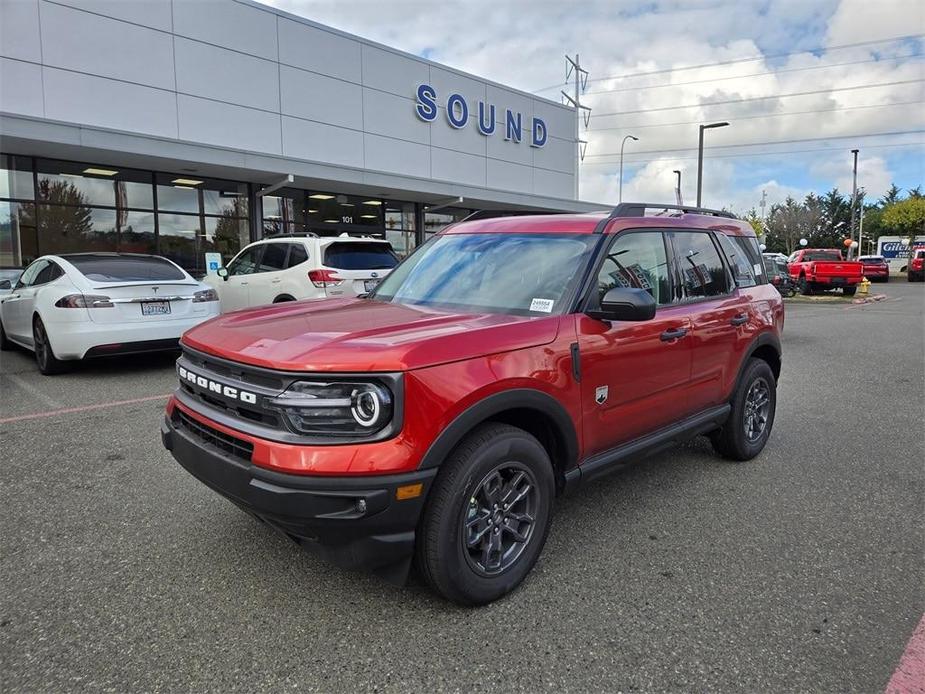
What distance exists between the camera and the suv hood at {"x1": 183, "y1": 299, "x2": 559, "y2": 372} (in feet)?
8.03

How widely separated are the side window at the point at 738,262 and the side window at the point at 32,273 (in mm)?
7791

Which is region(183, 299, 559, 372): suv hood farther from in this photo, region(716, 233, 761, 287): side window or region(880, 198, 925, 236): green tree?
region(880, 198, 925, 236): green tree

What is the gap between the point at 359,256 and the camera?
9.44m

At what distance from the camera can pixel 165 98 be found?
1531 centimetres

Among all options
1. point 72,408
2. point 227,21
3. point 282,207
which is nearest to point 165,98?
point 227,21

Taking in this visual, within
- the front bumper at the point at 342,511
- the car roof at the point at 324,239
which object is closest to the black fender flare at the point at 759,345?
the front bumper at the point at 342,511

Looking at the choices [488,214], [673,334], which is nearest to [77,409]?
[673,334]

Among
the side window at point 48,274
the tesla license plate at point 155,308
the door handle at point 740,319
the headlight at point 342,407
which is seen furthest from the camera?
the side window at point 48,274

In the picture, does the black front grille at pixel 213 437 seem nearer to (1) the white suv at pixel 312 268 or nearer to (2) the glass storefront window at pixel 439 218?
(1) the white suv at pixel 312 268

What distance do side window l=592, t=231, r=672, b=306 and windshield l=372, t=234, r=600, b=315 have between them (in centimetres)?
16

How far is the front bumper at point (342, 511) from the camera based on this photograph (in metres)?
2.35

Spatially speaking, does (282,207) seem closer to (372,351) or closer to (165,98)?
(165,98)

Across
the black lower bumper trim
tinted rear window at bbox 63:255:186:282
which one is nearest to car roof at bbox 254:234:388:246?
tinted rear window at bbox 63:255:186:282

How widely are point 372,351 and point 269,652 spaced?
4.00ft
